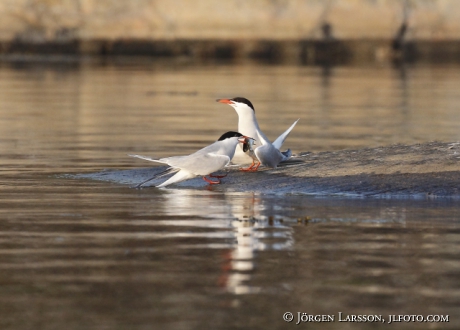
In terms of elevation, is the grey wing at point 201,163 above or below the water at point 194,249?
above

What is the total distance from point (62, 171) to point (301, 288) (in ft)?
19.9

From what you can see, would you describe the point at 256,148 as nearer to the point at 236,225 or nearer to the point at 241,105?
the point at 241,105

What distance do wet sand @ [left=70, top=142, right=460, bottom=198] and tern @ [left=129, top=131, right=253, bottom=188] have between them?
181 mm

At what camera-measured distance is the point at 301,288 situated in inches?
223

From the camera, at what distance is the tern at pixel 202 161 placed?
9.98m

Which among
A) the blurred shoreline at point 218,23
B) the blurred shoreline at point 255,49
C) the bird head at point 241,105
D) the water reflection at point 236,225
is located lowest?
the water reflection at point 236,225

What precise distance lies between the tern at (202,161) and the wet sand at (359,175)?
18 centimetres

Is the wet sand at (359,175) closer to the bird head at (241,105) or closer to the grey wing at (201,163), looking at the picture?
the grey wing at (201,163)

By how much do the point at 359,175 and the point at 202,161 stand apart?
1.40 m

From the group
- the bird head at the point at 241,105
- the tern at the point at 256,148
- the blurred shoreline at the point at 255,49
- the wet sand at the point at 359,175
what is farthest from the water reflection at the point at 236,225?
the blurred shoreline at the point at 255,49

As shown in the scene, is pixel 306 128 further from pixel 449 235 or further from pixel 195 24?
pixel 195 24

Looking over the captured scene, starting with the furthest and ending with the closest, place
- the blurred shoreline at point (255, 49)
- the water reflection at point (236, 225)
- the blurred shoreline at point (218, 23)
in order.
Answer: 1. the blurred shoreline at point (255, 49)
2. the blurred shoreline at point (218, 23)
3. the water reflection at point (236, 225)

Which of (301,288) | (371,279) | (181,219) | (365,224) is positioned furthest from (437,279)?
(181,219)

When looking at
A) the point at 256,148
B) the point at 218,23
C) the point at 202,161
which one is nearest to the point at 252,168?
the point at 256,148
